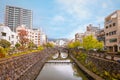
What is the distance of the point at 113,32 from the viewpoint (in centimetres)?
8200

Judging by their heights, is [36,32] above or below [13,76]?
above

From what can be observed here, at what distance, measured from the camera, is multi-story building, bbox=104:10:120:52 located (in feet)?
252

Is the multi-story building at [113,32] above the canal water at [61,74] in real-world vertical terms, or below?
above

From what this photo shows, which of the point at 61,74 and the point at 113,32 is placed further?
the point at 113,32

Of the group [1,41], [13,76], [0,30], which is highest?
[0,30]

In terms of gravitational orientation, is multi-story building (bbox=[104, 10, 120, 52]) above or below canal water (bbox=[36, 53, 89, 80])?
above

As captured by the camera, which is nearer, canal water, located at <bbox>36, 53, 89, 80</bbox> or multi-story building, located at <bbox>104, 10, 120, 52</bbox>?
canal water, located at <bbox>36, 53, 89, 80</bbox>

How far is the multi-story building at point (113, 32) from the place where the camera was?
76863mm

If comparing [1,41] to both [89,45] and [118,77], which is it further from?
[118,77]

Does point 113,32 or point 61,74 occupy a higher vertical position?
point 113,32

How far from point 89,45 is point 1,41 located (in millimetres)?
41626

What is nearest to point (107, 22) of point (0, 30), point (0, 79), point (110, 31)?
point (110, 31)

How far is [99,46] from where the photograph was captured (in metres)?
90.1

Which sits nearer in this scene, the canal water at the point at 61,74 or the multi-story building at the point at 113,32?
the canal water at the point at 61,74
